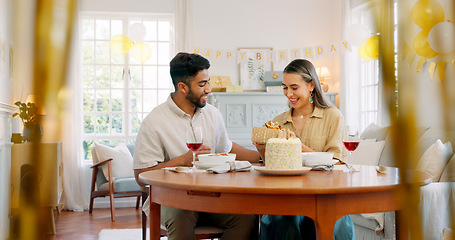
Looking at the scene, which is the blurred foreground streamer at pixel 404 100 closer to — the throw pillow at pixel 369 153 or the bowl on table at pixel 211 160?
the bowl on table at pixel 211 160

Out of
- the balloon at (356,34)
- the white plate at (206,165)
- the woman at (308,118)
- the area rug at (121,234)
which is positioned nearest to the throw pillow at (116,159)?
the area rug at (121,234)

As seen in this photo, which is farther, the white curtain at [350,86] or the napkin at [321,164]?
the white curtain at [350,86]

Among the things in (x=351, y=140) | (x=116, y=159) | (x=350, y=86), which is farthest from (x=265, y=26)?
(x=351, y=140)

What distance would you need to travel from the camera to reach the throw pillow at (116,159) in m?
5.19

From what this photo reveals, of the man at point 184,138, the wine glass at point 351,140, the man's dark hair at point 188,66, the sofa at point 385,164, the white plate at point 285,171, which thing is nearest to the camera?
the white plate at point 285,171

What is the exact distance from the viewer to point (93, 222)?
4883 mm

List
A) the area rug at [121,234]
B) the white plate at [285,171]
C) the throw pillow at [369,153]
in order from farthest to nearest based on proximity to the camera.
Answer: the area rug at [121,234]
the throw pillow at [369,153]
the white plate at [285,171]

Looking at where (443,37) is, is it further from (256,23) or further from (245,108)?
(256,23)

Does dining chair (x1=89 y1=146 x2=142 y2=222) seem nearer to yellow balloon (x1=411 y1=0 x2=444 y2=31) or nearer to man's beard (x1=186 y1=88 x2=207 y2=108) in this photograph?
man's beard (x1=186 y1=88 x2=207 y2=108)

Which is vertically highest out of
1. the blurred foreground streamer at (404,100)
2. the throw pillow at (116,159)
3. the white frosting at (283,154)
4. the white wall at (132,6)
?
the white wall at (132,6)

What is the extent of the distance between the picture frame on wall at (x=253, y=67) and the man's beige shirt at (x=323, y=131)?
3486 mm

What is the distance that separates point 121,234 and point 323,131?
2.46 meters

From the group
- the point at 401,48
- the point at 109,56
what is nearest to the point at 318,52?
the point at 109,56

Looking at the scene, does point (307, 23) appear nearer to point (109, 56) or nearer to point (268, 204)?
point (109, 56)
